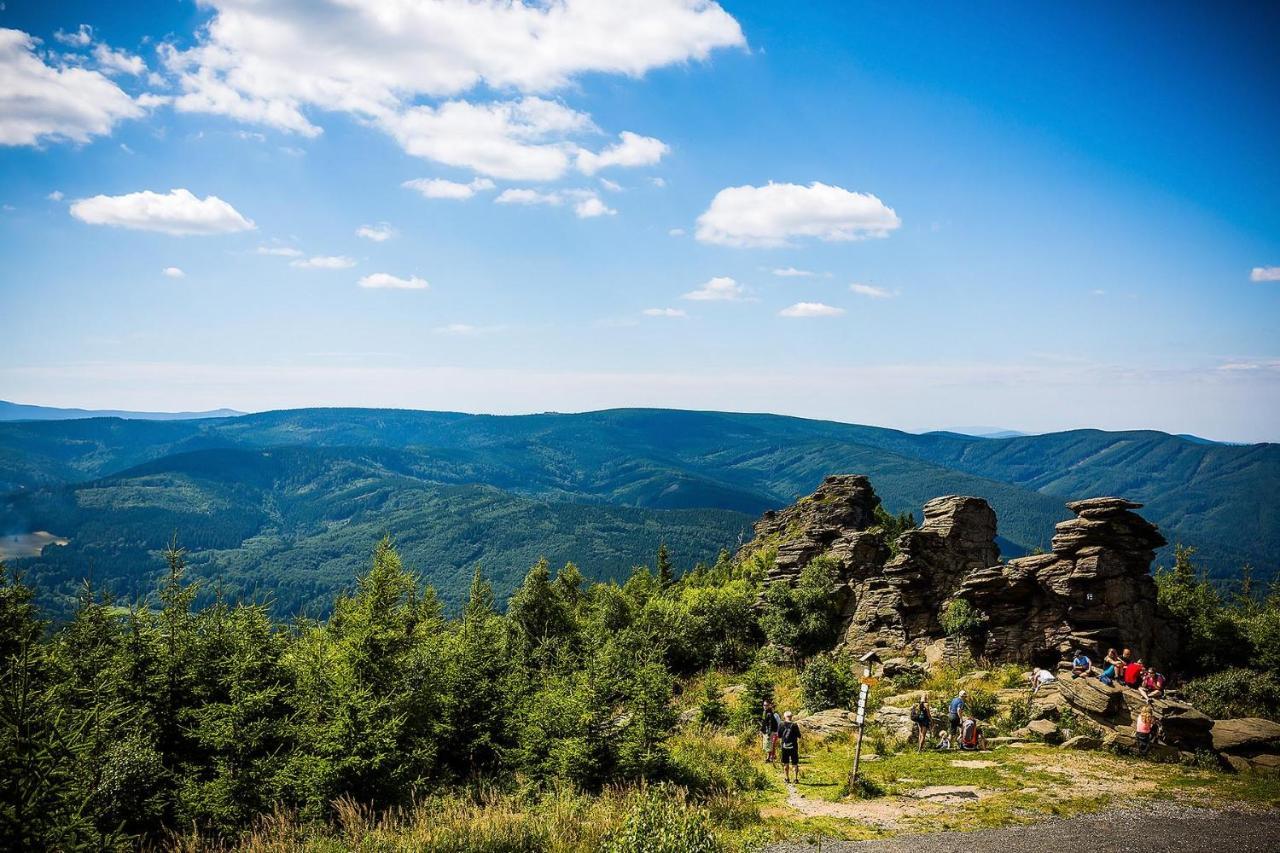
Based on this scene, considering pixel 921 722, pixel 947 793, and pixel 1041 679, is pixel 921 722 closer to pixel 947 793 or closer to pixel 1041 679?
pixel 947 793

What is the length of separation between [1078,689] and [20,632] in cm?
3737

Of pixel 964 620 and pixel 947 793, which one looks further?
pixel 964 620

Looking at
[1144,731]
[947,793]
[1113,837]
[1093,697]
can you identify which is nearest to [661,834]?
[1113,837]

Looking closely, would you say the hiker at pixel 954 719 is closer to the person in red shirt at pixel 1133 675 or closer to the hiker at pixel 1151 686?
the hiker at pixel 1151 686

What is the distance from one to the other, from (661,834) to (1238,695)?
2972 centimetres

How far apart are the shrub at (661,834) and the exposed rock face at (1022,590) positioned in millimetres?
30420

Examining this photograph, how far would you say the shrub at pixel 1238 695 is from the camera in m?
25.1

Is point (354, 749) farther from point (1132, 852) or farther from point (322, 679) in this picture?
point (1132, 852)

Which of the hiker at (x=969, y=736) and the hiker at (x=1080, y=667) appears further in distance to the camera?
the hiker at (x=1080, y=667)

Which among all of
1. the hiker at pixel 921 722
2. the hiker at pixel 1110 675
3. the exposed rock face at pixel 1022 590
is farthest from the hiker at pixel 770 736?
the exposed rock face at pixel 1022 590

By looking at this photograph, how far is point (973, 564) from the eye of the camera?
44500 millimetres

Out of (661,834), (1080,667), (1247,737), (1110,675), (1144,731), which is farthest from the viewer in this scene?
(1080,667)

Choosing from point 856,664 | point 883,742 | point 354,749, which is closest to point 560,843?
point 354,749

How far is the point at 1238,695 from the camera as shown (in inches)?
1051
